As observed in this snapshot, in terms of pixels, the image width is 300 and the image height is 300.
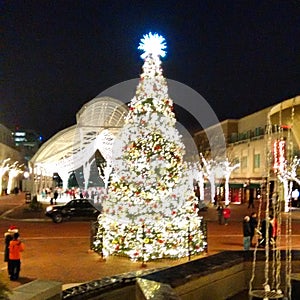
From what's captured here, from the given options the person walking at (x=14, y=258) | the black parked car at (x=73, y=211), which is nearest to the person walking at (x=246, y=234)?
the person walking at (x=14, y=258)

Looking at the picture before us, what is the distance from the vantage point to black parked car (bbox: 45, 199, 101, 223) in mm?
31141

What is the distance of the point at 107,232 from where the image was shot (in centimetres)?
1733

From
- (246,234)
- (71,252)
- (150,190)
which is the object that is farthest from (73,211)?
(246,234)

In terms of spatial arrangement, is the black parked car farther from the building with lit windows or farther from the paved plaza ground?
the building with lit windows

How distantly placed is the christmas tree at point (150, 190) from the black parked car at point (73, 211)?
13.8 m

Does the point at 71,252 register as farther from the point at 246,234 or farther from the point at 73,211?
the point at 73,211

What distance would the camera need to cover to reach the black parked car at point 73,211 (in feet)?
102

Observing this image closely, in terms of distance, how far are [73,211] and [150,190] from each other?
15.7 metres

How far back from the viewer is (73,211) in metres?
31.9

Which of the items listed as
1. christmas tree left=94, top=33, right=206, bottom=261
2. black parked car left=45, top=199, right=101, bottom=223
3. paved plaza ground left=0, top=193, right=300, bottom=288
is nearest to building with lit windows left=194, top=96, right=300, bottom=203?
black parked car left=45, top=199, right=101, bottom=223

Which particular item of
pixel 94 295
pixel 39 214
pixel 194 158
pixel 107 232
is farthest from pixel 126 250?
pixel 194 158

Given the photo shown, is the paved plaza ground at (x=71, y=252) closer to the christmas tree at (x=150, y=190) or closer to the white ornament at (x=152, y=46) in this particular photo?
the christmas tree at (x=150, y=190)

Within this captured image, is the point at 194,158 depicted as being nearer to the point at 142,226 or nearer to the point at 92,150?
the point at 92,150

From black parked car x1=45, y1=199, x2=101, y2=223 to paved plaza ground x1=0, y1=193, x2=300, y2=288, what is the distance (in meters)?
0.78
